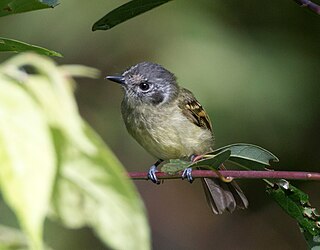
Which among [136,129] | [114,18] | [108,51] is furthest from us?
[108,51]

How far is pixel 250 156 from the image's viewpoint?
6.29ft

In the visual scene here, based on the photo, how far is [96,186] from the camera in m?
0.86

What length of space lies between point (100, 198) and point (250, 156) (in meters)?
1.09

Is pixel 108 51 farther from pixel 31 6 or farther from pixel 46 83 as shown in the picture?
pixel 46 83

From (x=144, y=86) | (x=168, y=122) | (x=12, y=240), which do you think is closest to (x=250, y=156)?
(x=12, y=240)

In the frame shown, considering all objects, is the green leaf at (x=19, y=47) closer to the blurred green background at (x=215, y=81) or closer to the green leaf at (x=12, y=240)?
the green leaf at (x=12, y=240)

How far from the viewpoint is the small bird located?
11.5 ft

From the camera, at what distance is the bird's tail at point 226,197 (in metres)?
3.44

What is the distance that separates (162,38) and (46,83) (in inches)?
160

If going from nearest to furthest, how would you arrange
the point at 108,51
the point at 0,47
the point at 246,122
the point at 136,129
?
the point at 0,47
the point at 136,129
the point at 246,122
the point at 108,51

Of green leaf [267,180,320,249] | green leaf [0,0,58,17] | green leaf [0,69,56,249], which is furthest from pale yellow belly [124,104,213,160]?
green leaf [0,69,56,249]

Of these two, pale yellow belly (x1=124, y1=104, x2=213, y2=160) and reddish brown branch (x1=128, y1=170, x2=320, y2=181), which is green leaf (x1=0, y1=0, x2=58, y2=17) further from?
pale yellow belly (x1=124, y1=104, x2=213, y2=160)

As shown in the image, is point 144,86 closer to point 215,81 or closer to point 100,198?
point 215,81

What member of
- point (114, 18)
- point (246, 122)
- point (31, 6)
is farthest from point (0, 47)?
point (246, 122)
